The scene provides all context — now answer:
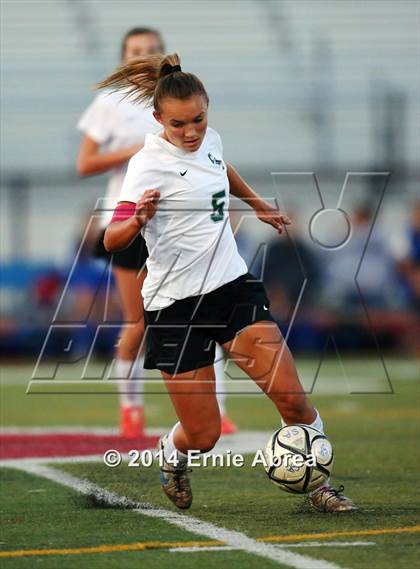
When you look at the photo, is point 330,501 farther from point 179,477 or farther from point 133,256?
point 133,256

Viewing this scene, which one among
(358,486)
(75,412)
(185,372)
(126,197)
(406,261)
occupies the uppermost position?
(126,197)

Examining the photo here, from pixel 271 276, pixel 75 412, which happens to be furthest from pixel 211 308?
pixel 271 276

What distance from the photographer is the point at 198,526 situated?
480 cm

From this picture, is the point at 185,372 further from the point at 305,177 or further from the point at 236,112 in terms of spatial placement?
the point at 236,112

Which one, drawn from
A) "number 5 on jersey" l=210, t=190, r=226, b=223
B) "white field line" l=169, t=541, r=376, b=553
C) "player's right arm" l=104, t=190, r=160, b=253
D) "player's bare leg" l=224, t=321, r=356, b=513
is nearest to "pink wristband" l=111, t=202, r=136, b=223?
"player's right arm" l=104, t=190, r=160, b=253

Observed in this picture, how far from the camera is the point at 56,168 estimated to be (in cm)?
1820

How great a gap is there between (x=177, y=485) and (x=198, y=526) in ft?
1.53

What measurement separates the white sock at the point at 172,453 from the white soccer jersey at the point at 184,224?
2.06 feet

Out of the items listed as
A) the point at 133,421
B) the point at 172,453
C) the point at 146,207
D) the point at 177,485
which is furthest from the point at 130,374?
the point at 146,207

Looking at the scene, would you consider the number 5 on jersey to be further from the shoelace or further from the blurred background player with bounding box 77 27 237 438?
the blurred background player with bounding box 77 27 237 438

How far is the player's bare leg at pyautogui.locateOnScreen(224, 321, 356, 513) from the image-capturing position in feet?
16.2

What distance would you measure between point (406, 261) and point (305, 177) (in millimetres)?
3029

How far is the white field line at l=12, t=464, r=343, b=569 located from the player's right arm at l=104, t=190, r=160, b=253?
44.4 inches

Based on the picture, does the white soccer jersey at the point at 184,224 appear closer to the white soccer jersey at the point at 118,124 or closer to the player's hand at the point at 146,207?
the player's hand at the point at 146,207
